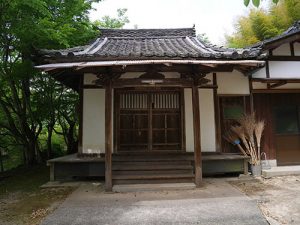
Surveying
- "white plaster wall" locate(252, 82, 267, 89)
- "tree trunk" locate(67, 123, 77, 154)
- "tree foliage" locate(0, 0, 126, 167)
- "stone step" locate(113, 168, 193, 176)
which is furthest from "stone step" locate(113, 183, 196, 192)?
"tree trunk" locate(67, 123, 77, 154)

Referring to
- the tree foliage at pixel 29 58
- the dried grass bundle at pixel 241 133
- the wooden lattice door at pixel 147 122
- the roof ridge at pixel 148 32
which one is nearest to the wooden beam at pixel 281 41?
the dried grass bundle at pixel 241 133

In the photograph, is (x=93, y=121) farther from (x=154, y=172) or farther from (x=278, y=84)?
(x=278, y=84)

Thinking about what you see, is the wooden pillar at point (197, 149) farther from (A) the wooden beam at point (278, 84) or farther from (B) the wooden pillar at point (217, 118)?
(A) the wooden beam at point (278, 84)

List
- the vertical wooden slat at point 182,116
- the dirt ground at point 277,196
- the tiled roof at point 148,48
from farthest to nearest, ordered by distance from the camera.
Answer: the vertical wooden slat at point 182,116, the tiled roof at point 148,48, the dirt ground at point 277,196

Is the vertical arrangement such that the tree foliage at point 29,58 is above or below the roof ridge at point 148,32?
below

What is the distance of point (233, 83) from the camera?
8.62m

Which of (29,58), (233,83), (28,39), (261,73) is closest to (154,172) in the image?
(233,83)

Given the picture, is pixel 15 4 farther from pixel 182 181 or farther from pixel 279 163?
pixel 279 163

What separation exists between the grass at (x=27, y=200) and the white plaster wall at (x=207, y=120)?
13.2 ft

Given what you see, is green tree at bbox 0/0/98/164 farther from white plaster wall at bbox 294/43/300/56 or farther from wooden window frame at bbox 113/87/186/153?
white plaster wall at bbox 294/43/300/56

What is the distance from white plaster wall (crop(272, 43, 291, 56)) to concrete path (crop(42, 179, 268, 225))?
4874 millimetres

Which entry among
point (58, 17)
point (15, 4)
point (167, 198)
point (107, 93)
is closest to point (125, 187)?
point (167, 198)

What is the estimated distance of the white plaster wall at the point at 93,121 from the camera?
786 centimetres

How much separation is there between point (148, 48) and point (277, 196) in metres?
5.29
